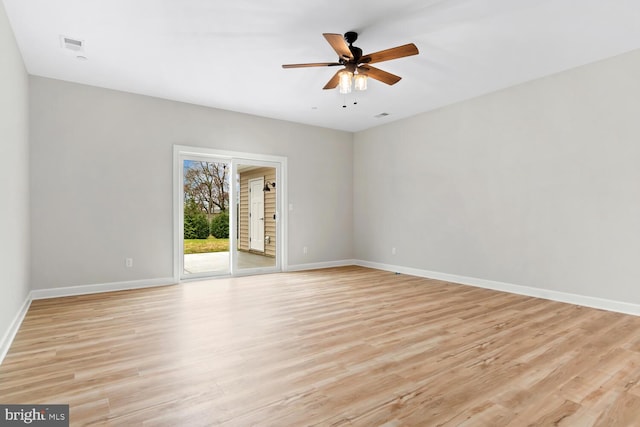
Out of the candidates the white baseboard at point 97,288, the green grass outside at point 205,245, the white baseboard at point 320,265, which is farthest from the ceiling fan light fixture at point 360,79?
the white baseboard at point 97,288

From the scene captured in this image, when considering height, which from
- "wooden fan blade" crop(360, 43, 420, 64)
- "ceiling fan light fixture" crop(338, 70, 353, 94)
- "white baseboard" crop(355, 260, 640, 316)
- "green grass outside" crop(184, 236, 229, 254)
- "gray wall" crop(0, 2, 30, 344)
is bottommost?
"white baseboard" crop(355, 260, 640, 316)

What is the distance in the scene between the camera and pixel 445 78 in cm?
459

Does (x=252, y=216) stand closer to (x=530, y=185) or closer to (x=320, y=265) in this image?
(x=320, y=265)

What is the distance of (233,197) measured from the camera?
238 inches

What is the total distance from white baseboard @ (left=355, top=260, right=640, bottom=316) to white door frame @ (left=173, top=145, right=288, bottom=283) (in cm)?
228

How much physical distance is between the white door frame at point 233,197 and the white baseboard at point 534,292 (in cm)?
228

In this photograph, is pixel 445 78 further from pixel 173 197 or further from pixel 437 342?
pixel 173 197

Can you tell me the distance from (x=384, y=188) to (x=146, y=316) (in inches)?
187

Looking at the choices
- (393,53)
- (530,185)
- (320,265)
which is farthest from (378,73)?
(320,265)

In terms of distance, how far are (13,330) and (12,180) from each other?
4.53ft

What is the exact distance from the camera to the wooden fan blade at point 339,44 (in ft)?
9.63

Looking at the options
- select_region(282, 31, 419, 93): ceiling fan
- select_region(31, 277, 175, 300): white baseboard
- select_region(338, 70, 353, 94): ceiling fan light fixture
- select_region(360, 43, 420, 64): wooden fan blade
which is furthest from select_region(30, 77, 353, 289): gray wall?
select_region(360, 43, 420, 64): wooden fan blade

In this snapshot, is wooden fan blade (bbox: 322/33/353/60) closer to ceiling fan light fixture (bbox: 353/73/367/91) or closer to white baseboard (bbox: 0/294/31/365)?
ceiling fan light fixture (bbox: 353/73/367/91)

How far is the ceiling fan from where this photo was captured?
10.3 ft
